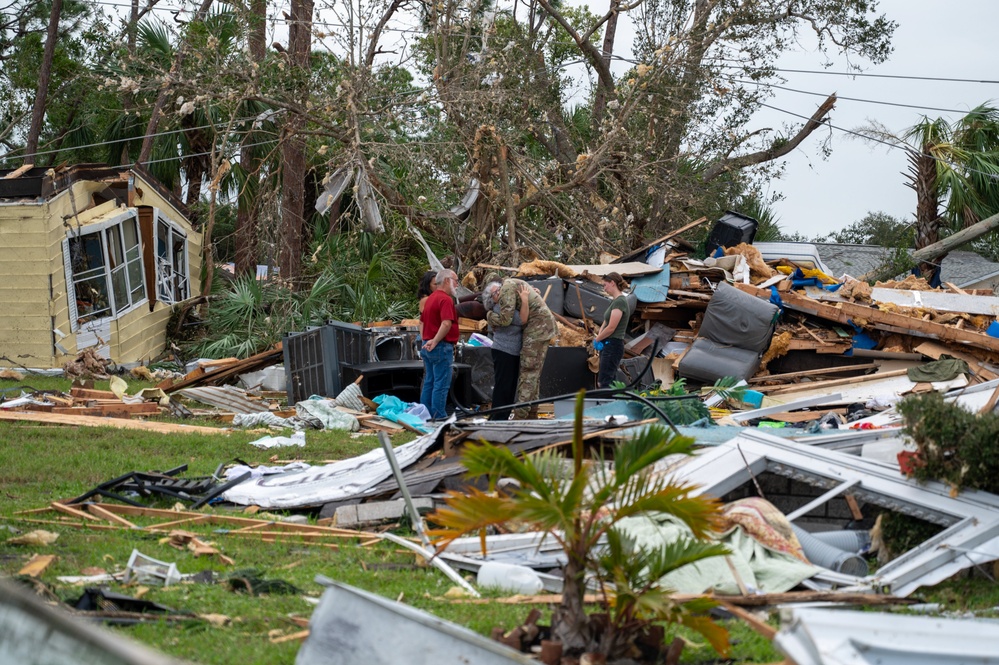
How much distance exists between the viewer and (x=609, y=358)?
38.4ft

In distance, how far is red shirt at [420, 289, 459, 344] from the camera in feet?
36.4

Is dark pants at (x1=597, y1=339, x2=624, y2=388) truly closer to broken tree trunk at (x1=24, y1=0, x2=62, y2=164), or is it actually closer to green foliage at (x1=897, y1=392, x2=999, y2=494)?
green foliage at (x1=897, y1=392, x2=999, y2=494)

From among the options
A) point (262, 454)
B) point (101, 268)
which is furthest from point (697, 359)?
point (101, 268)

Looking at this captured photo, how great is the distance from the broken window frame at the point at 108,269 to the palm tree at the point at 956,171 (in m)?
17.3

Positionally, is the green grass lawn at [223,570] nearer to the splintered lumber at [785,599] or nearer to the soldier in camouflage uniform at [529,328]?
the splintered lumber at [785,599]

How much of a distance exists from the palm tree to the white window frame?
54.2 feet

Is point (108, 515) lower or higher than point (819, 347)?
higher

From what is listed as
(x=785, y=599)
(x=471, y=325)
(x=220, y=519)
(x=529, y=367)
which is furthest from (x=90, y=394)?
(x=785, y=599)

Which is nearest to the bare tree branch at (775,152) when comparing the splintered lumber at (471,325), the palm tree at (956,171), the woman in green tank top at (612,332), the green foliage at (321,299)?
the palm tree at (956,171)

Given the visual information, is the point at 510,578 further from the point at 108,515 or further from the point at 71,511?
the point at 71,511

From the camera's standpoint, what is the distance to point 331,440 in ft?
34.1

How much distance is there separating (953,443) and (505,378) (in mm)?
6310

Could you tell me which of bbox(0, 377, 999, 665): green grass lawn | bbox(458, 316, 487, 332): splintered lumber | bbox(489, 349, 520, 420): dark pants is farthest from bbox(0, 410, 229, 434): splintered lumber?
bbox(458, 316, 487, 332): splintered lumber

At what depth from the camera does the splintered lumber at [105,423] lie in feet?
35.4
